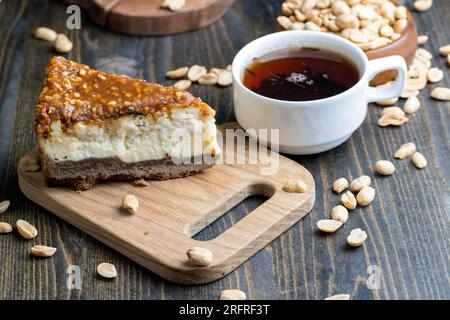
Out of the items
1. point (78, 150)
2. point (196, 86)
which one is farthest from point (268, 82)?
point (78, 150)

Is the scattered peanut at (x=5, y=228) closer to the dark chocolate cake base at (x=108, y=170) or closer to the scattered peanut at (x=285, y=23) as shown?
the dark chocolate cake base at (x=108, y=170)

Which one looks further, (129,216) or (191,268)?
(129,216)

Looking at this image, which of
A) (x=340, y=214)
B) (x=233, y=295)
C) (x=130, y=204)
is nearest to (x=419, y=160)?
(x=340, y=214)

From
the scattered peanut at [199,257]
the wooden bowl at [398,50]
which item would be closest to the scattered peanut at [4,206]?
the scattered peanut at [199,257]

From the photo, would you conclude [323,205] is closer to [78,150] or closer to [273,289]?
[273,289]

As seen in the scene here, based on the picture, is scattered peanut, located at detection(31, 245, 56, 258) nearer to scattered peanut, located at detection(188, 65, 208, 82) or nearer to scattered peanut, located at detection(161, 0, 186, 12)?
scattered peanut, located at detection(188, 65, 208, 82)

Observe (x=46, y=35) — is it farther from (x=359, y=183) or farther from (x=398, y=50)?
(x=359, y=183)
